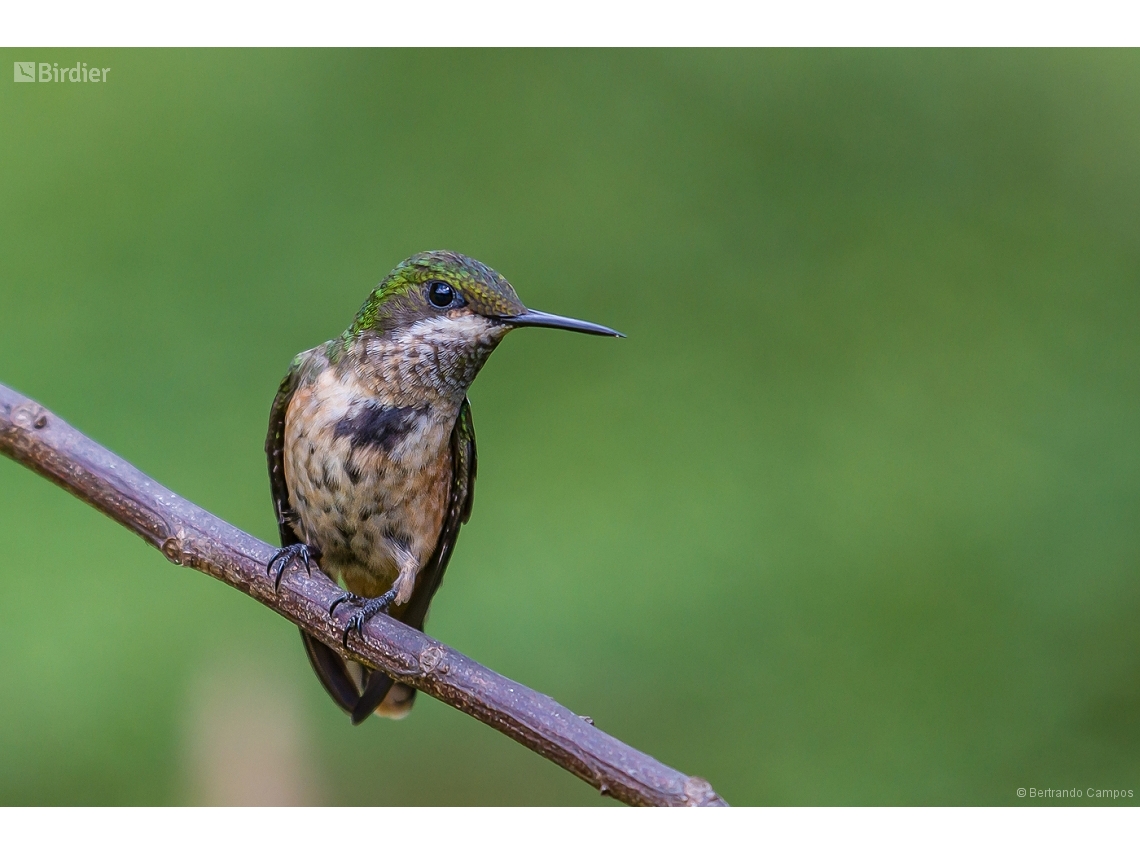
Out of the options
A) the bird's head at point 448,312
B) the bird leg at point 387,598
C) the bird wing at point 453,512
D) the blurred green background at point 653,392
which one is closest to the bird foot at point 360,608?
the bird leg at point 387,598

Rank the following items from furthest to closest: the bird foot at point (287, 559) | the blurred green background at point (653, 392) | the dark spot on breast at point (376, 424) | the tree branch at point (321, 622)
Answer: the blurred green background at point (653, 392), the dark spot on breast at point (376, 424), the bird foot at point (287, 559), the tree branch at point (321, 622)

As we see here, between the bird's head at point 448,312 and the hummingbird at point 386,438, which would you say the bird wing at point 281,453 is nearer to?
the hummingbird at point 386,438

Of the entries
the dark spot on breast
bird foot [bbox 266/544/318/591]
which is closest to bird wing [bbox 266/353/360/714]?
bird foot [bbox 266/544/318/591]

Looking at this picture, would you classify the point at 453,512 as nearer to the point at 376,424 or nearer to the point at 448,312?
the point at 376,424

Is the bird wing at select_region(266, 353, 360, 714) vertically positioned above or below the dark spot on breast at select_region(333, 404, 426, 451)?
below

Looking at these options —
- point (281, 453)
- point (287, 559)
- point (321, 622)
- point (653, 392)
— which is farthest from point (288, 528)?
point (653, 392)

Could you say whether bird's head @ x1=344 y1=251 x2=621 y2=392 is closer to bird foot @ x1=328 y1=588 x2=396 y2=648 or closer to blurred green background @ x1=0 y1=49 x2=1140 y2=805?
bird foot @ x1=328 y1=588 x2=396 y2=648
